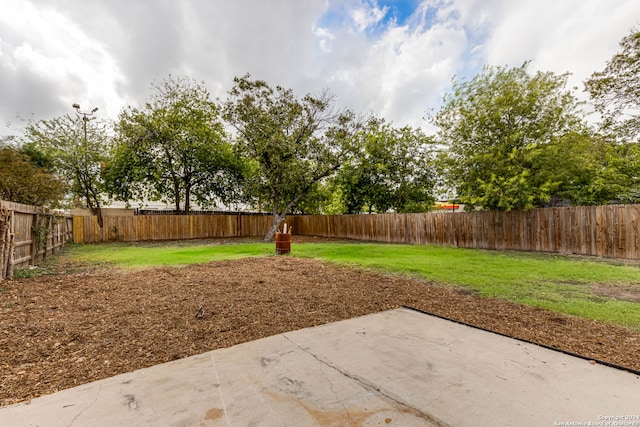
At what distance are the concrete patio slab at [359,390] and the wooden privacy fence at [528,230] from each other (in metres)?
8.49

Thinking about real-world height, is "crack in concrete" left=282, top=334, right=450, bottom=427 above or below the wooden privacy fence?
below

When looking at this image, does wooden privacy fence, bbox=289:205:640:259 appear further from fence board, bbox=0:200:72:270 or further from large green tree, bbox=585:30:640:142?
fence board, bbox=0:200:72:270

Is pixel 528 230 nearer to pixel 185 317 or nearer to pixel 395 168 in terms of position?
pixel 395 168

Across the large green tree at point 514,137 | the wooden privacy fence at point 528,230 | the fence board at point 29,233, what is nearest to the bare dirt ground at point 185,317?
the fence board at point 29,233

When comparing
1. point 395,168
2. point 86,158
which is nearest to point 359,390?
point 395,168

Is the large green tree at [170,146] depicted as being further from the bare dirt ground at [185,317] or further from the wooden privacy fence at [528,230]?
the bare dirt ground at [185,317]

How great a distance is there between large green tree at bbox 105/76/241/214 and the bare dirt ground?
1272cm

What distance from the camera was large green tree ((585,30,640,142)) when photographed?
9148mm

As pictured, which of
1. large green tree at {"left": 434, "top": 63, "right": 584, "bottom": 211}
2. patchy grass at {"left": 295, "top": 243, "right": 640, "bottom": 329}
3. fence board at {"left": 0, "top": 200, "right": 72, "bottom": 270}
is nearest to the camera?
patchy grass at {"left": 295, "top": 243, "right": 640, "bottom": 329}

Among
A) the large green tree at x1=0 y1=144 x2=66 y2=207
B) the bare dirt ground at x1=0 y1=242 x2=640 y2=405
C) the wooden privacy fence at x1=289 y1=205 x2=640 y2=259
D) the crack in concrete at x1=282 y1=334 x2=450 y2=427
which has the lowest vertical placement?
the bare dirt ground at x1=0 y1=242 x2=640 y2=405

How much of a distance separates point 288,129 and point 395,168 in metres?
7.03

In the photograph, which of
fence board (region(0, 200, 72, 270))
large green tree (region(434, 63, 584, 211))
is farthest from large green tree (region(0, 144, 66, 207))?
large green tree (region(434, 63, 584, 211))

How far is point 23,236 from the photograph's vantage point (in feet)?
22.3

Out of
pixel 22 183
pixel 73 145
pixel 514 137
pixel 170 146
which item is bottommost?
pixel 22 183
